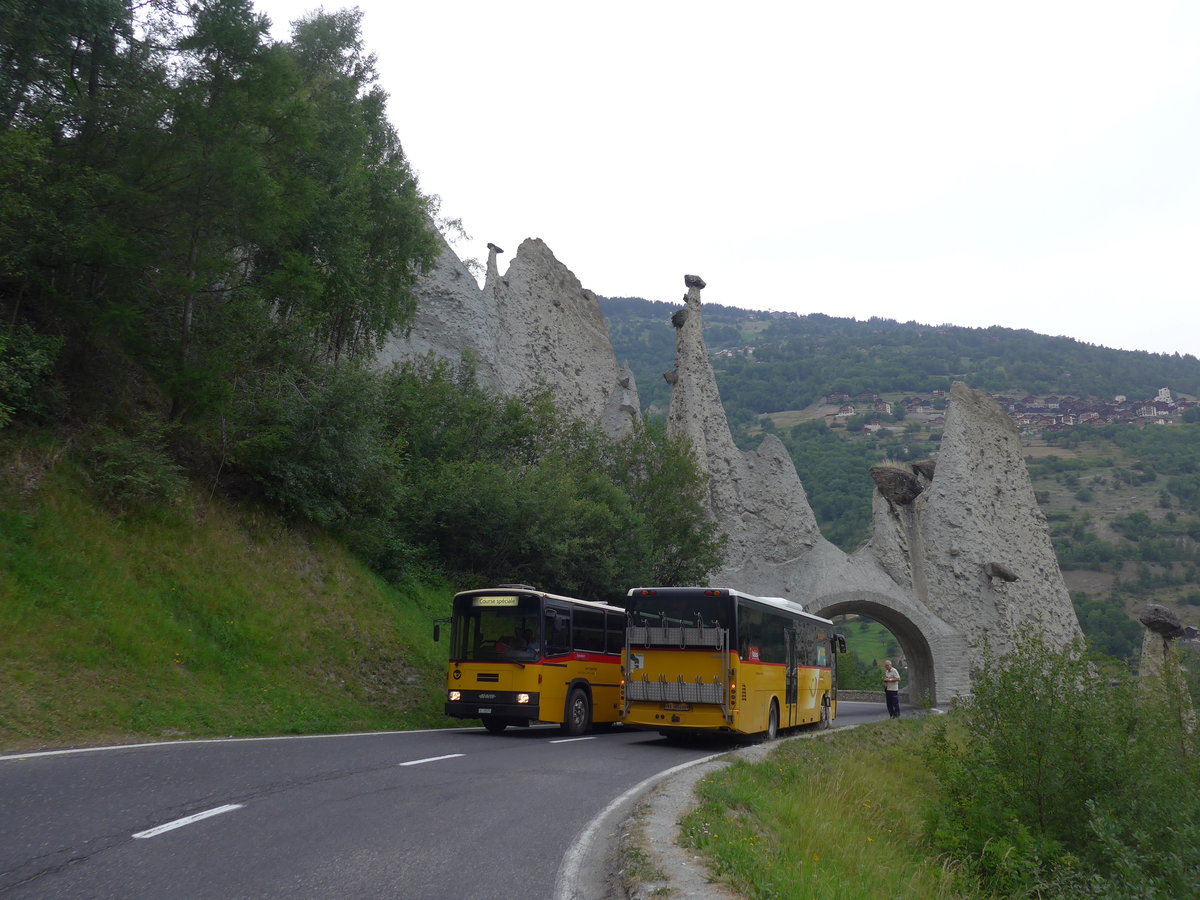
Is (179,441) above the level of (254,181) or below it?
below

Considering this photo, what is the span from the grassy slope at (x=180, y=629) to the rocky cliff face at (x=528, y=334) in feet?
54.2

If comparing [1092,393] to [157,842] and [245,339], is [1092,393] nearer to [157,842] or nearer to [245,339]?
[245,339]

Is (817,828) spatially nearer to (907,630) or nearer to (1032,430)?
(907,630)

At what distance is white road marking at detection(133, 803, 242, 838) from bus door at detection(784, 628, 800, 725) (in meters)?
13.3

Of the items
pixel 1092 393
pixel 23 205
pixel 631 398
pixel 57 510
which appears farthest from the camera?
pixel 1092 393

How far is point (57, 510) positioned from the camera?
49.4 feet

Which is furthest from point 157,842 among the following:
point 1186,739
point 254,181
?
point 1186,739

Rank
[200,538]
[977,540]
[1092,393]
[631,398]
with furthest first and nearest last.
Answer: [1092,393] → [631,398] → [977,540] → [200,538]

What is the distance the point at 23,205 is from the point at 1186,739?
22475mm

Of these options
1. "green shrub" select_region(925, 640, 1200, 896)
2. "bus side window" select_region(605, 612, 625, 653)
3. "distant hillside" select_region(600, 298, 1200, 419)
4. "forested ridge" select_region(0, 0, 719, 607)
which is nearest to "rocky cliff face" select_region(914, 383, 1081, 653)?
"forested ridge" select_region(0, 0, 719, 607)

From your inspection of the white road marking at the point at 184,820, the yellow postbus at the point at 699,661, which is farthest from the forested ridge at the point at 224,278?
Answer: the white road marking at the point at 184,820

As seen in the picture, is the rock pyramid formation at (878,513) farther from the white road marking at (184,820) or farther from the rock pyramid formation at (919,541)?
the white road marking at (184,820)

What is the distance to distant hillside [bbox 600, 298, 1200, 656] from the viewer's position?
86125 mm

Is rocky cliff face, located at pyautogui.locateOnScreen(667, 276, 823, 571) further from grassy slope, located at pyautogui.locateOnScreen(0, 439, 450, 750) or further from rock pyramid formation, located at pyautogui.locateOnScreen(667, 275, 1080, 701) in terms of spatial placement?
grassy slope, located at pyautogui.locateOnScreen(0, 439, 450, 750)
